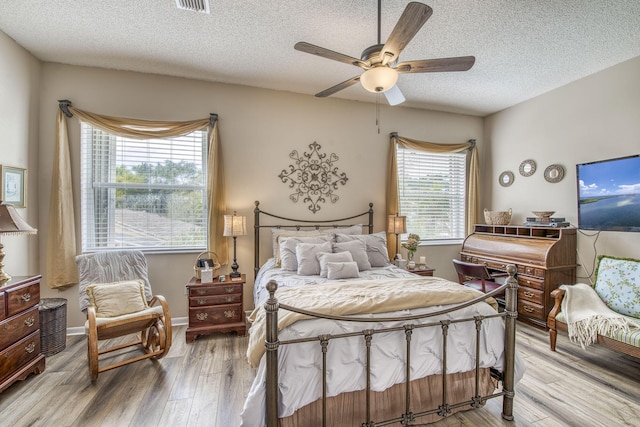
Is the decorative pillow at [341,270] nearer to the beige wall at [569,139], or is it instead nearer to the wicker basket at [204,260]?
the wicker basket at [204,260]

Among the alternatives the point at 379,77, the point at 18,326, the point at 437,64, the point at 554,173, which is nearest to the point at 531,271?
the point at 554,173

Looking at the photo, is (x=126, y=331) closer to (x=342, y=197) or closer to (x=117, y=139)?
(x=117, y=139)

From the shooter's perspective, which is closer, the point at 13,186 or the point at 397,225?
the point at 13,186

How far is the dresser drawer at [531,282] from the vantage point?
3.36 meters

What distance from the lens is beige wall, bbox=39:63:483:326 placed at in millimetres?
3225

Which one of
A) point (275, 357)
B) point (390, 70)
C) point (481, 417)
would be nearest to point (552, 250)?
point (481, 417)

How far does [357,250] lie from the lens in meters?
3.26

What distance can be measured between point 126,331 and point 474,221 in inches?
191

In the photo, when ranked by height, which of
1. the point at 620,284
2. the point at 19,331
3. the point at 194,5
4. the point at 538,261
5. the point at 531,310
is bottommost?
the point at 531,310

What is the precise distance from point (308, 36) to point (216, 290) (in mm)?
2737

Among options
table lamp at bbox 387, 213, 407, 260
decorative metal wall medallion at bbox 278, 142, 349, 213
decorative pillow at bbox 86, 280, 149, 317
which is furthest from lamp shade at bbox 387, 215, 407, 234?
decorative pillow at bbox 86, 280, 149, 317

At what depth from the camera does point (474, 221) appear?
4.71m

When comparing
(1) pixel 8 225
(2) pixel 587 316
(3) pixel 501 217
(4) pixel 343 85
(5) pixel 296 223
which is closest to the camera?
(1) pixel 8 225

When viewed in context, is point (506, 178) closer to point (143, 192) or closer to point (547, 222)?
point (547, 222)
